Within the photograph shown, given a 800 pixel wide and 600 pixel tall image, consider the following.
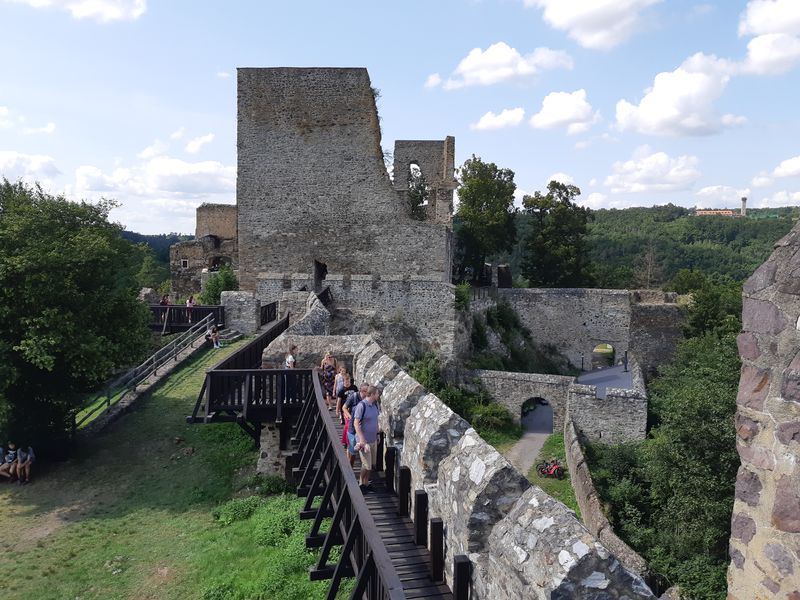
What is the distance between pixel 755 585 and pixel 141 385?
14918mm

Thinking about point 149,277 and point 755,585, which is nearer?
point 755,585

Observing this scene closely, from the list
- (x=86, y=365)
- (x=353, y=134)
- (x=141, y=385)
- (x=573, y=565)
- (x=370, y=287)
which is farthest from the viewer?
(x=353, y=134)

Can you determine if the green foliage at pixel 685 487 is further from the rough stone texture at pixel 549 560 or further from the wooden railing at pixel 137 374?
the wooden railing at pixel 137 374

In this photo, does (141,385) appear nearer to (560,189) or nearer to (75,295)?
(75,295)

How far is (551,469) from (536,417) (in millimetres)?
6648

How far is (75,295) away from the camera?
12570 mm

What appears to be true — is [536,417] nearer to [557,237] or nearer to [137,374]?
[557,237]

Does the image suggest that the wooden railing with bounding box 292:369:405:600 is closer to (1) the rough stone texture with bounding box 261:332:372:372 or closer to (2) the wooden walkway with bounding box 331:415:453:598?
(2) the wooden walkway with bounding box 331:415:453:598

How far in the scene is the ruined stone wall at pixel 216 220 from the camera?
36.1m

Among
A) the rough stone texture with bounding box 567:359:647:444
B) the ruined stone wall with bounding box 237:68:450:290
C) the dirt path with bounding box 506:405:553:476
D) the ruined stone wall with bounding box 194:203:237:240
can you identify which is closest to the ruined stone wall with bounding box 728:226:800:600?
the dirt path with bounding box 506:405:553:476

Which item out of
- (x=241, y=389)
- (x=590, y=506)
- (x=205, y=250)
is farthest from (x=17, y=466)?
(x=205, y=250)

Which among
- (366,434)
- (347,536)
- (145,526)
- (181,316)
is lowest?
(145,526)

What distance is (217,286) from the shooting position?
23.2 meters

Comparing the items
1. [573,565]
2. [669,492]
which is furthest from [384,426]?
[669,492]
